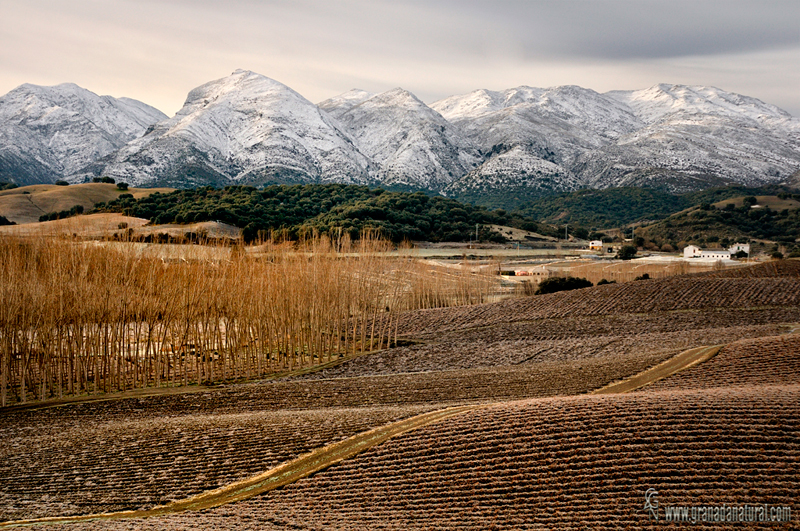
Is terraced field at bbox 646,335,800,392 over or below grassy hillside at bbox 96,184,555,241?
below

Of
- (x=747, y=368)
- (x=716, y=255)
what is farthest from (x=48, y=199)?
(x=747, y=368)

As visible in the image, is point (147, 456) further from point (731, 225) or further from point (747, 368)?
point (731, 225)

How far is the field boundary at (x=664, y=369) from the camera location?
56.3 ft

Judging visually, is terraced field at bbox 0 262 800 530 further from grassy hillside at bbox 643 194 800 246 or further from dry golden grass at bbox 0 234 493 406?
grassy hillside at bbox 643 194 800 246

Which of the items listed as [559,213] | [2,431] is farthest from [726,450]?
[559,213]

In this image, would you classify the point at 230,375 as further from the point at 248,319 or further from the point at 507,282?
the point at 507,282

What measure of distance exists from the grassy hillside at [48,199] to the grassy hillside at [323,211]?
434 inches

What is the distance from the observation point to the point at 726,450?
9.88 metres

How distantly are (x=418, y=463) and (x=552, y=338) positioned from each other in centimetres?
1950

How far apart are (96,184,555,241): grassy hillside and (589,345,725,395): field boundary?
166 ft

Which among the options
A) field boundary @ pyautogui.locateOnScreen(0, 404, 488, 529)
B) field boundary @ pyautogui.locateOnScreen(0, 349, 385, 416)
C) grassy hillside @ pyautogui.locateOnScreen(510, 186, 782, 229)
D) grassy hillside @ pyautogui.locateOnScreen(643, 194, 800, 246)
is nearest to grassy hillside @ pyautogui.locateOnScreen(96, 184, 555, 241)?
grassy hillside @ pyautogui.locateOnScreen(643, 194, 800, 246)

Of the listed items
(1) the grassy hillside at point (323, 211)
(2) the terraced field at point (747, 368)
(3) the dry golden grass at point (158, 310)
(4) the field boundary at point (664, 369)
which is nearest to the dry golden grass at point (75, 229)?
(3) the dry golden grass at point (158, 310)

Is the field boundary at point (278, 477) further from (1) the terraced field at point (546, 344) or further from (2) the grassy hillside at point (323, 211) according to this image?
(2) the grassy hillside at point (323, 211)

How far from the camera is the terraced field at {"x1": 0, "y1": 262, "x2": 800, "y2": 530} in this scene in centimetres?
952
